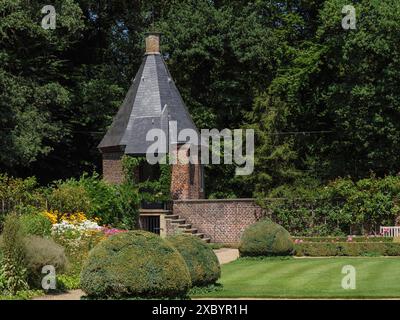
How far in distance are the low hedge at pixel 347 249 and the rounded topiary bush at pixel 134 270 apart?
585 inches

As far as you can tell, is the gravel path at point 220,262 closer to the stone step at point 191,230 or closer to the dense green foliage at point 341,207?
the stone step at point 191,230

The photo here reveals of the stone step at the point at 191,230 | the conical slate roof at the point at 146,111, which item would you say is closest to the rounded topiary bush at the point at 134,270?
the stone step at the point at 191,230

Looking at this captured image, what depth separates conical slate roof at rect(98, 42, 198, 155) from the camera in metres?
35.2

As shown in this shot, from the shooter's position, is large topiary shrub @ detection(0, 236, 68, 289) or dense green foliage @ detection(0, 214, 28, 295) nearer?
dense green foliage @ detection(0, 214, 28, 295)

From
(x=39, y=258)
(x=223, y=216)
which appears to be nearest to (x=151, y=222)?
(x=223, y=216)

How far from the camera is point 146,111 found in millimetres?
36000

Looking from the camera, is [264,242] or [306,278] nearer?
[306,278]

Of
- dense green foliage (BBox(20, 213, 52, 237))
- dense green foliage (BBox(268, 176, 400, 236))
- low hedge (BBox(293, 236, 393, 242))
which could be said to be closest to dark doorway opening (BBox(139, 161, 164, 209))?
dense green foliage (BBox(268, 176, 400, 236))

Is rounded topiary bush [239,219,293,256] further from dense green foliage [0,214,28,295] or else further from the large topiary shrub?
dense green foliage [0,214,28,295]

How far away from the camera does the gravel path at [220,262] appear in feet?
52.6

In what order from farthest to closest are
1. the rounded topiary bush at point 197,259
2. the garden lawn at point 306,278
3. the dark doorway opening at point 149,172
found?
the dark doorway opening at point 149,172, the rounded topiary bush at point 197,259, the garden lawn at point 306,278

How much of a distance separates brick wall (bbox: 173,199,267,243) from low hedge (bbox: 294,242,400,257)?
20.8ft

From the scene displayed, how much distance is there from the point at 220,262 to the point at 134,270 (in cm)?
1212

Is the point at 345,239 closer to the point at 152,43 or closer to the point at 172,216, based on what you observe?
the point at 172,216
